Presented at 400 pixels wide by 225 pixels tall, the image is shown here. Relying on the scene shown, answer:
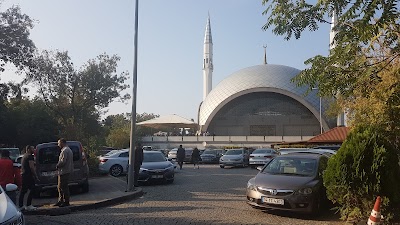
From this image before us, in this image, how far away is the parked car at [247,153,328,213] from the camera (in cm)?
848

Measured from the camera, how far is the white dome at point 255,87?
2650 inches

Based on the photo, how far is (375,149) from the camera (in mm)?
7438

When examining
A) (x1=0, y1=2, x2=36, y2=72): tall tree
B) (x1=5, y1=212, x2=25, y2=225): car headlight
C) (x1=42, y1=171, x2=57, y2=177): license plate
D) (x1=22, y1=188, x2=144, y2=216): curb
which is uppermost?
(x1=0, y1=2, x2=36, y2=72): tall tree

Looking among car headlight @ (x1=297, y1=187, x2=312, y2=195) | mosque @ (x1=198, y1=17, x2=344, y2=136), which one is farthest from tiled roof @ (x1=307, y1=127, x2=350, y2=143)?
mosque @ (x1=198, y1=17, x2=344, y2=136)

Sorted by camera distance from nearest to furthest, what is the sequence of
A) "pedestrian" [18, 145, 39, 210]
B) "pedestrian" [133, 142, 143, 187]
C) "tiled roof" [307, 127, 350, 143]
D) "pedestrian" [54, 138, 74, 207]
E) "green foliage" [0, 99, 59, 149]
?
"pedestrian" [54, 138, 74, 207]
"pedestrian" [18, 145, 39, 210]
"pedestrian" [133, 142, 143, 187]
"tiled roof" [307, 127, 350, 143]
"green foliage" [0, 99, 59, 149]

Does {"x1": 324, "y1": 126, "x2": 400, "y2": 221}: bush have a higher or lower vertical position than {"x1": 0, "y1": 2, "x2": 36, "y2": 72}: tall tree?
lower

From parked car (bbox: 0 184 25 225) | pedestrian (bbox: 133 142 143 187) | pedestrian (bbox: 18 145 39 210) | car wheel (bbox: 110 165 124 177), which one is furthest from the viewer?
car wheel (bbox: 110 165 124 177)

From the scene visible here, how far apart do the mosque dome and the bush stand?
59626mm

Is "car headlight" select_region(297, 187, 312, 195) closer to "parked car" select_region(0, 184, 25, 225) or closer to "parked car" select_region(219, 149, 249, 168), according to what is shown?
"parked car" select_region(0, 184, 25, 225)

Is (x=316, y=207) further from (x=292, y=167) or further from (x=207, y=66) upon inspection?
(x=207, y=66)

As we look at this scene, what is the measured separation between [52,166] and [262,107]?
6075 cm

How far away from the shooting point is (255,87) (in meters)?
69.6

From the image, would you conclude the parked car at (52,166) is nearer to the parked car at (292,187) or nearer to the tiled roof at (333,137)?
the parked car at (292,187)

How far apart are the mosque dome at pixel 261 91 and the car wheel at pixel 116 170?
165ft
